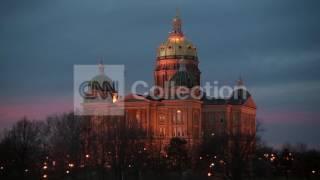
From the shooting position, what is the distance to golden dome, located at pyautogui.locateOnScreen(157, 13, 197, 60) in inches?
5950

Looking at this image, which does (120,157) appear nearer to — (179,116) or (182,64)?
(179,116)

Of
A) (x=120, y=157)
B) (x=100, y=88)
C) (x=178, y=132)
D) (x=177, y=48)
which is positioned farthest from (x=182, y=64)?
(x=120, y=157)

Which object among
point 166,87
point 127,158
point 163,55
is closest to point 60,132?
point 127,158

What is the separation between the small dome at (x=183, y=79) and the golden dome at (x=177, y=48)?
817cm

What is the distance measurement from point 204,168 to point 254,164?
5.64 m

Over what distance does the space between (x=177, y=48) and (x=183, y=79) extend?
39.6 ft

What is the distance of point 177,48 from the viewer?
152 m

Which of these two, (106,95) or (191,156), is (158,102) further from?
(191,156)

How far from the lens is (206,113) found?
142 meters

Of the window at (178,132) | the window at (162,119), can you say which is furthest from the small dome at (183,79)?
the window at (178,132)

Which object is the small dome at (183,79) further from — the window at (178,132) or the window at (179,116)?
the window at (178,132)

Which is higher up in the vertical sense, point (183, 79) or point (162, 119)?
point (183, 79)

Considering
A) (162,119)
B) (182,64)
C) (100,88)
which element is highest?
(182,64)

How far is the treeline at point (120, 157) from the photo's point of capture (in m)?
87.2
